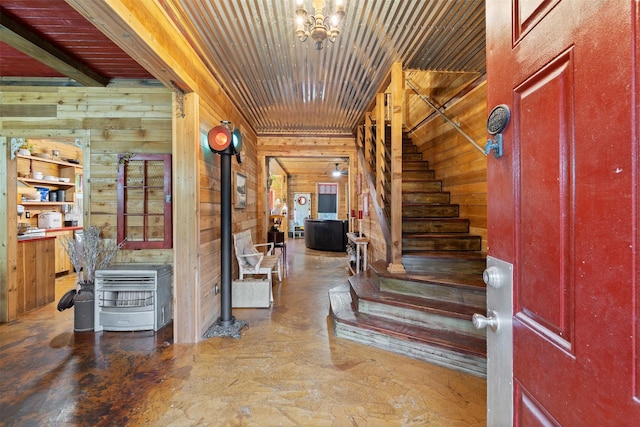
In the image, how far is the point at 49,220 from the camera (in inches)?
199

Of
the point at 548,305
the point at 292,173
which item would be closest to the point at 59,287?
the point at 548,305

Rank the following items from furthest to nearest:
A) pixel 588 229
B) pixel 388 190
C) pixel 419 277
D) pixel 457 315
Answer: pixel 388 190
pixel 419 277
pixel 457 315
pixel 588 229

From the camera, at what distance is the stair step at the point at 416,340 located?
2.28m

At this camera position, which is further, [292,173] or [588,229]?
[292,173]

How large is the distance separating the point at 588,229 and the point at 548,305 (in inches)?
8.5

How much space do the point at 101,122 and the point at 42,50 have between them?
89 centimetres

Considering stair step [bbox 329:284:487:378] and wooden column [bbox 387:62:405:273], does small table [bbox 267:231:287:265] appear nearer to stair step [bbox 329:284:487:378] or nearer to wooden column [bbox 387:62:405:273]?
stair step [bbox 329:284:487:378]

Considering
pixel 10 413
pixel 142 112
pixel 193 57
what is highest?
pixel 193 57

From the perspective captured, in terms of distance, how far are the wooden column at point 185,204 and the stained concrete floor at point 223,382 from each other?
466 millimetres

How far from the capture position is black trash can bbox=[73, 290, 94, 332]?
3.04 metres

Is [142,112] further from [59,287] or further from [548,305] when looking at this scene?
[548,305]

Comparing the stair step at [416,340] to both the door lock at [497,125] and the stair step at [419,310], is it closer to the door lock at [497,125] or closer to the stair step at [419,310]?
the stair step at [419,310]

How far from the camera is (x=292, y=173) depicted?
40.6 feet

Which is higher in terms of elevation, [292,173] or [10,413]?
[292,173]
